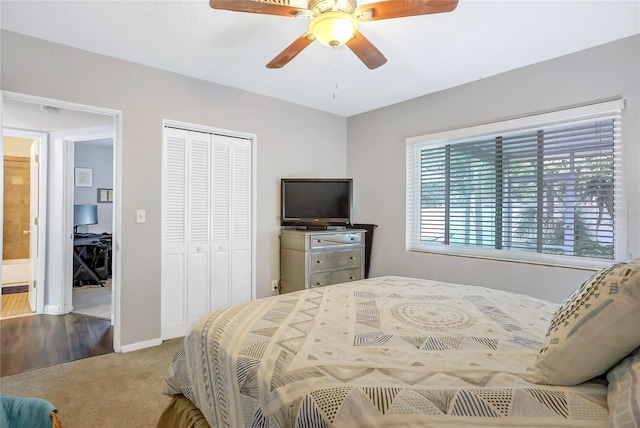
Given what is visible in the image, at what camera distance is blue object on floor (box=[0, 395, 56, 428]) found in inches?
54.5

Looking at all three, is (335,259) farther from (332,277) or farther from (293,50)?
(293,50)

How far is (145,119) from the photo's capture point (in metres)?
2.89

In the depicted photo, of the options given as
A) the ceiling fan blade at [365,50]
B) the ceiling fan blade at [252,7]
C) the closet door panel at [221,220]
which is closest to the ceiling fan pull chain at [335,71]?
the ceiling fan blade at [365,50]

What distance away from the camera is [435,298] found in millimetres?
1803

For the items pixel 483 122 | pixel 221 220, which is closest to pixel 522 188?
pixel 483 122

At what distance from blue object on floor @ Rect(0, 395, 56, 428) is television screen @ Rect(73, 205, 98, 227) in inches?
195

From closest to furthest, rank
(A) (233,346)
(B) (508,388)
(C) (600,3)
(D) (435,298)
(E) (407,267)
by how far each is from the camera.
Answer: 1. (B) (508,388)
2. (A) (233,346)
3. (D) (435,298)
4. (C) (600,3)
5. (E) (407,267)

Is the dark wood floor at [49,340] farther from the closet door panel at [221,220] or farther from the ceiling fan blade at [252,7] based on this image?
the ceiling fan blade at [252,7]

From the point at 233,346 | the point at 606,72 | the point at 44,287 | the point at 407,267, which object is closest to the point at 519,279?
the point at 407,267

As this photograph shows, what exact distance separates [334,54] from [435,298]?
205cm

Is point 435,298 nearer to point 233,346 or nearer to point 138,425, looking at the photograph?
point 233,346

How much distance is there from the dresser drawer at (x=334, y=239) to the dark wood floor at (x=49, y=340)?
Result: 2.08 meters

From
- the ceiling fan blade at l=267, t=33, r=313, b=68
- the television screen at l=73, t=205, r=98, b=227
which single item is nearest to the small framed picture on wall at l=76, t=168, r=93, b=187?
the television screen at l=73, t=205, r=98, b=227

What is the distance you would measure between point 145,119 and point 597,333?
128 inches
